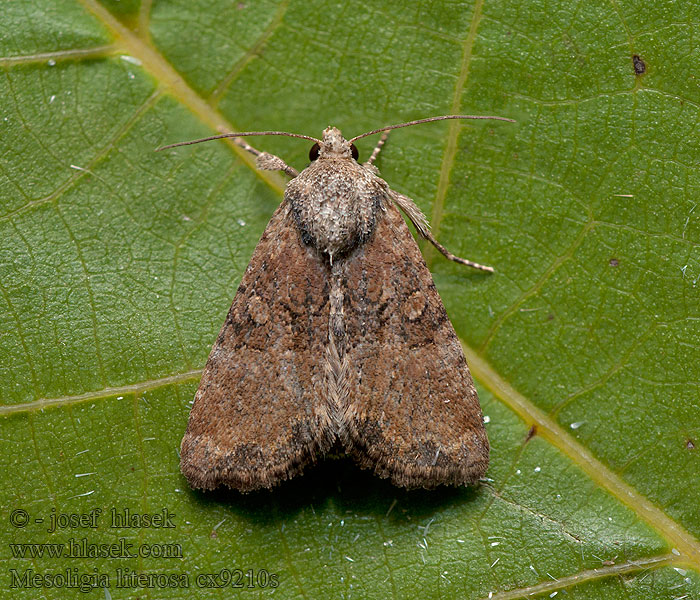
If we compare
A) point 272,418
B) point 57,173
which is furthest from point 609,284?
point 57,173

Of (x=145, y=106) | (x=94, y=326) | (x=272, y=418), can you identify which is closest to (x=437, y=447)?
(x=272, y=418)

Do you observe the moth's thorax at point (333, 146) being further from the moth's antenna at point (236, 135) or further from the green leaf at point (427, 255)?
the green leaf at point (427, 255)

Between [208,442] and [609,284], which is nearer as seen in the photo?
[208,442]

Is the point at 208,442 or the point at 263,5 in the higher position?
the point at 263,5

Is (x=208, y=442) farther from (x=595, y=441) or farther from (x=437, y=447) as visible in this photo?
(x=595, y=441)

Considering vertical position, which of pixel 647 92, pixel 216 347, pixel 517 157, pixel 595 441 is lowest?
pixel 595 441
